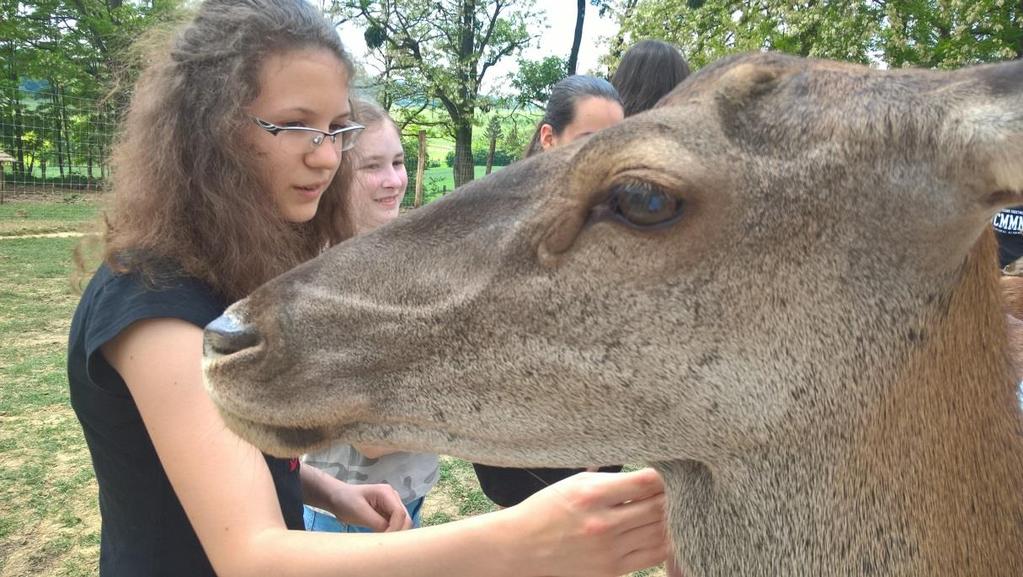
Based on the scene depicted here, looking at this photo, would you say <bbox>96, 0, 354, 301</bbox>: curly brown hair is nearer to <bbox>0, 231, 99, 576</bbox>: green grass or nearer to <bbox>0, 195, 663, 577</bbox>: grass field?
<bbox>0, 195, 663, 577</bbox>: grass field

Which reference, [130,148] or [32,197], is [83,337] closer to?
[130,148]

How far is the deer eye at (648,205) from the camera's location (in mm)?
1870

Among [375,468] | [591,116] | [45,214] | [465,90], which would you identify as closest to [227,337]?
[375,468]

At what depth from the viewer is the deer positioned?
74.3 inches

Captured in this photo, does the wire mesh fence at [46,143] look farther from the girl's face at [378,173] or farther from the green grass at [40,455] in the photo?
the girl's face at [378,173]

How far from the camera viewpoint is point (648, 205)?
1876 millimetres

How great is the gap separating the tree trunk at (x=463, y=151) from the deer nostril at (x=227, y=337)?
25.2 m

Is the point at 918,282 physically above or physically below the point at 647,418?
above

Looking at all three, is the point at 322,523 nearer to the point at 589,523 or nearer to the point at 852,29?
the point at 589,523

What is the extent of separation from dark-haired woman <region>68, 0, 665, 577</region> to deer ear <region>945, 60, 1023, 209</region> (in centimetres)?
114

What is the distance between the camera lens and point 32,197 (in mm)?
25250

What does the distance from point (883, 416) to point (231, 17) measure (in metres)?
2.42

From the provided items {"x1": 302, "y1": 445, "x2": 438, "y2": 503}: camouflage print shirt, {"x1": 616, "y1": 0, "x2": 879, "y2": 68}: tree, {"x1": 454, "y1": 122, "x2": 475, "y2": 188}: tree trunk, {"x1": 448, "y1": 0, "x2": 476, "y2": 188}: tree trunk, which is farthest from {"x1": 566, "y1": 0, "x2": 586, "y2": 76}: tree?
{"x1": 302, "y1": 445, "x2": 438, "y2": 503}: camouflage print shirt

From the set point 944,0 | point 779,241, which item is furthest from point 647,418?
point 944,0
